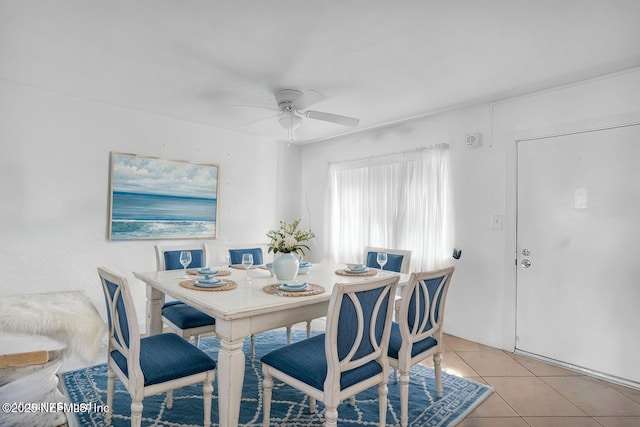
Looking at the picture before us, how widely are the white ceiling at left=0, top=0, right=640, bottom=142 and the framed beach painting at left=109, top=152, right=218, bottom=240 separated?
0.72m

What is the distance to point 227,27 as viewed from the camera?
2094 millimetres

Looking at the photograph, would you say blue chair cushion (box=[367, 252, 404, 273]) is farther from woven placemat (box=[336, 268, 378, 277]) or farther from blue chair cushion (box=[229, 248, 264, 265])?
blue chair cushion (box=[229, 248, 264, 265])

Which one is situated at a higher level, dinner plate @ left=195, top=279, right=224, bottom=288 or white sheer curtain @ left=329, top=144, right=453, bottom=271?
white sheer curtain @ left=329, top=144, right=453, bottom=271

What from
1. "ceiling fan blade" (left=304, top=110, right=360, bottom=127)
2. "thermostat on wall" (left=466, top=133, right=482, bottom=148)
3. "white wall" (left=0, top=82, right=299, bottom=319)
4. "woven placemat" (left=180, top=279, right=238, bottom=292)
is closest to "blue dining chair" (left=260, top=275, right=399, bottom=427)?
"woven placemat" (left=180, top=279, right=238, bottom=292)

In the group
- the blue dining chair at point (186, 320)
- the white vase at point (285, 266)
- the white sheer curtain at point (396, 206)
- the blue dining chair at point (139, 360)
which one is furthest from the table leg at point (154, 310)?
the white sheer curtain at point (396, 206)

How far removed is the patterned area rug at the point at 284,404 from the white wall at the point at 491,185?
926 millimetres

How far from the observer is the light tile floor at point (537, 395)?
83.7 inches

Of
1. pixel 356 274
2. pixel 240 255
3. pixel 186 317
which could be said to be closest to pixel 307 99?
pixel 356 274

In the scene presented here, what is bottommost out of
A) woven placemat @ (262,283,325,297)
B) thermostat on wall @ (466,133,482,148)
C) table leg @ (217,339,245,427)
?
table leg @ (217,339,245,427)

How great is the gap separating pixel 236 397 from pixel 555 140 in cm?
302

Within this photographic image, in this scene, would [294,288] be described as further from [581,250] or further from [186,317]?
[581,250]

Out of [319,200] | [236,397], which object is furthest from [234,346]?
[319,200]

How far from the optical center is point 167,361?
177 cm

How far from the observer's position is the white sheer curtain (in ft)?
12.0
